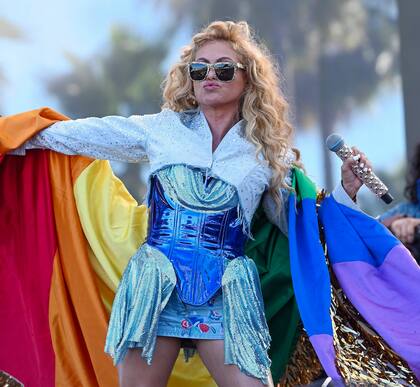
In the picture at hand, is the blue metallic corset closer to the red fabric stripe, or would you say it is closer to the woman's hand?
the woman's hand

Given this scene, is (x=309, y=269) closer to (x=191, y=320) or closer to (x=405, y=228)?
(x=191, y=320)

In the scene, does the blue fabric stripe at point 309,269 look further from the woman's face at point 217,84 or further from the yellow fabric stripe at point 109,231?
the yellow fabric stripe at point 109,231

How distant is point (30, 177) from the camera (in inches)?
167

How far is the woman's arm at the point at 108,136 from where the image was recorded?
3811 mm

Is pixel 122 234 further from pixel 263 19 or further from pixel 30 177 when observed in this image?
pixel 263 19

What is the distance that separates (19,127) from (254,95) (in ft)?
3.10

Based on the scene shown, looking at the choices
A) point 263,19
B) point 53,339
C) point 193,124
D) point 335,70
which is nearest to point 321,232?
point 193,124

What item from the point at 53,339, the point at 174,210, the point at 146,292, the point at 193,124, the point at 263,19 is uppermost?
the point at 263,19

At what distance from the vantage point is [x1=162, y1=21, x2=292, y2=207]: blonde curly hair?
12.4 ft

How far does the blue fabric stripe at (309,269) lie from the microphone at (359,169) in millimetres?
329

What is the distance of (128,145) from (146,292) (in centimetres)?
62

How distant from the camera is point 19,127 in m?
3.99

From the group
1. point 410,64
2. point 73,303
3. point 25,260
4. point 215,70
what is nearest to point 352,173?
point 215,70

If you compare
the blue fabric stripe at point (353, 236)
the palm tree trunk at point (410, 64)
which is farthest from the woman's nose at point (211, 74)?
the palm tree trunk at point (410, 64)
